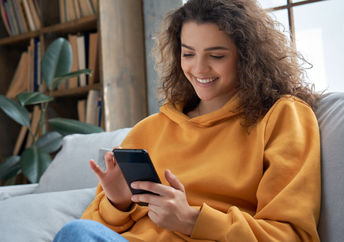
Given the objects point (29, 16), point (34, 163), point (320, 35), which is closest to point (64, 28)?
point (29, 16)

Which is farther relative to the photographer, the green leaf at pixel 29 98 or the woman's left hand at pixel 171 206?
the green leaf at pixel 29 98

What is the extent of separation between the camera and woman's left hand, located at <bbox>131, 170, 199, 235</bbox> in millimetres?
851

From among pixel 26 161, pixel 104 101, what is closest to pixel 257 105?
pixel 104 101

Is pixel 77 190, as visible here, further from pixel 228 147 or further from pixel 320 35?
pixel 320 35

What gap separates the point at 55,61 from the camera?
2.56 metres

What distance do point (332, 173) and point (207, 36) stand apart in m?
0.46

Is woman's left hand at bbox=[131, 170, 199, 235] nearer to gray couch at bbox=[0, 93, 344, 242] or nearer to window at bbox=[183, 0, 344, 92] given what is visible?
gray couch at bbox=[0, 93, 344, 242]

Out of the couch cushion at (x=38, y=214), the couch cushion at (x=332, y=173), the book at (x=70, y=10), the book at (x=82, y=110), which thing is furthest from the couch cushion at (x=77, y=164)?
the book at (x=70, y=10)

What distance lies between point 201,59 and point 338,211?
0.49 metres

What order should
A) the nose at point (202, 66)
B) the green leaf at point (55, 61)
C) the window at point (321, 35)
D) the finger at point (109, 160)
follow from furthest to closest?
the green leaf at point (55, 61) → the window at point (321, 35) → the nose at point (202, 66) → the finger at point (109, 160)

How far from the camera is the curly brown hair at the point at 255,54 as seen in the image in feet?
3.58

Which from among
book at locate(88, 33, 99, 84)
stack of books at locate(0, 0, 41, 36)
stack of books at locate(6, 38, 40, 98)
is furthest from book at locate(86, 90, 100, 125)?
stack of books at locate(0, 0, 41, 36)

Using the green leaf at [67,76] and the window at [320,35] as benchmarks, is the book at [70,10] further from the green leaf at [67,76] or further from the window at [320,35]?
the window at [320,35]

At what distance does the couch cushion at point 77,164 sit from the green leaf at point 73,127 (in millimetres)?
616
